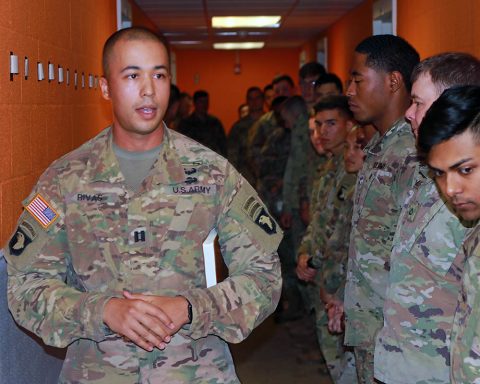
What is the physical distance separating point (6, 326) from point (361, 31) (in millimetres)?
7188

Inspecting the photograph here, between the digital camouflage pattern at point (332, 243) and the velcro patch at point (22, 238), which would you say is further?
the digital camouflage pattern at point (332, 243)

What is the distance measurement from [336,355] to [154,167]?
7.48 feet

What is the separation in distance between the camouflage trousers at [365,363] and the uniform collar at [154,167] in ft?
3.67

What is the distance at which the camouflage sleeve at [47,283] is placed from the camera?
1839mm

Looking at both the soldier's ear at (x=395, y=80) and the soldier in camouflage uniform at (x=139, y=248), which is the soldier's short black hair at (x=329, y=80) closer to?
the soldier's ear at (x=395, y=80)

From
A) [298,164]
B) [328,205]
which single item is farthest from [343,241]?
[298,164]

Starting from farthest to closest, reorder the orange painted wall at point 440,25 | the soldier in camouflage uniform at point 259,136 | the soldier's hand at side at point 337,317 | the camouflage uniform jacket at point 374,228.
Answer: the soldier in camouflage uniform at point 259,136 → the orange painted wall at point 440,25 → the soldier's hand at side at point 337,317 → the camouflage uniform jacket at point 374,228

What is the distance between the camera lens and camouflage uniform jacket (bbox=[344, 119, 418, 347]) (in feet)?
8.63

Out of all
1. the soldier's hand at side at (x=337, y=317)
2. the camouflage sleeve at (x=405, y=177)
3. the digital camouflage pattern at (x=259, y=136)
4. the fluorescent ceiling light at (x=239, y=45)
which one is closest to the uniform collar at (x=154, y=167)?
the camouflage sleeve at (x=405, y=177)

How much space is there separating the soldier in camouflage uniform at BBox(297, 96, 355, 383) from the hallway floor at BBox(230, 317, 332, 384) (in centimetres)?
71

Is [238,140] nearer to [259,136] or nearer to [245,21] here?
Result: [259,136]

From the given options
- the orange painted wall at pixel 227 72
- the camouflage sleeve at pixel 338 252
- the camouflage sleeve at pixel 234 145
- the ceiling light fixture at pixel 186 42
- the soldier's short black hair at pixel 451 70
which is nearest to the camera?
the soldier's short black hair at pixel 451 70

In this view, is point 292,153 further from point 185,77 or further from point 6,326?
point 185,77

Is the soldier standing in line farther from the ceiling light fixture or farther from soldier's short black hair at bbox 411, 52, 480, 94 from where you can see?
soldier's short black hair at bbox 411, 52, 480, 94
